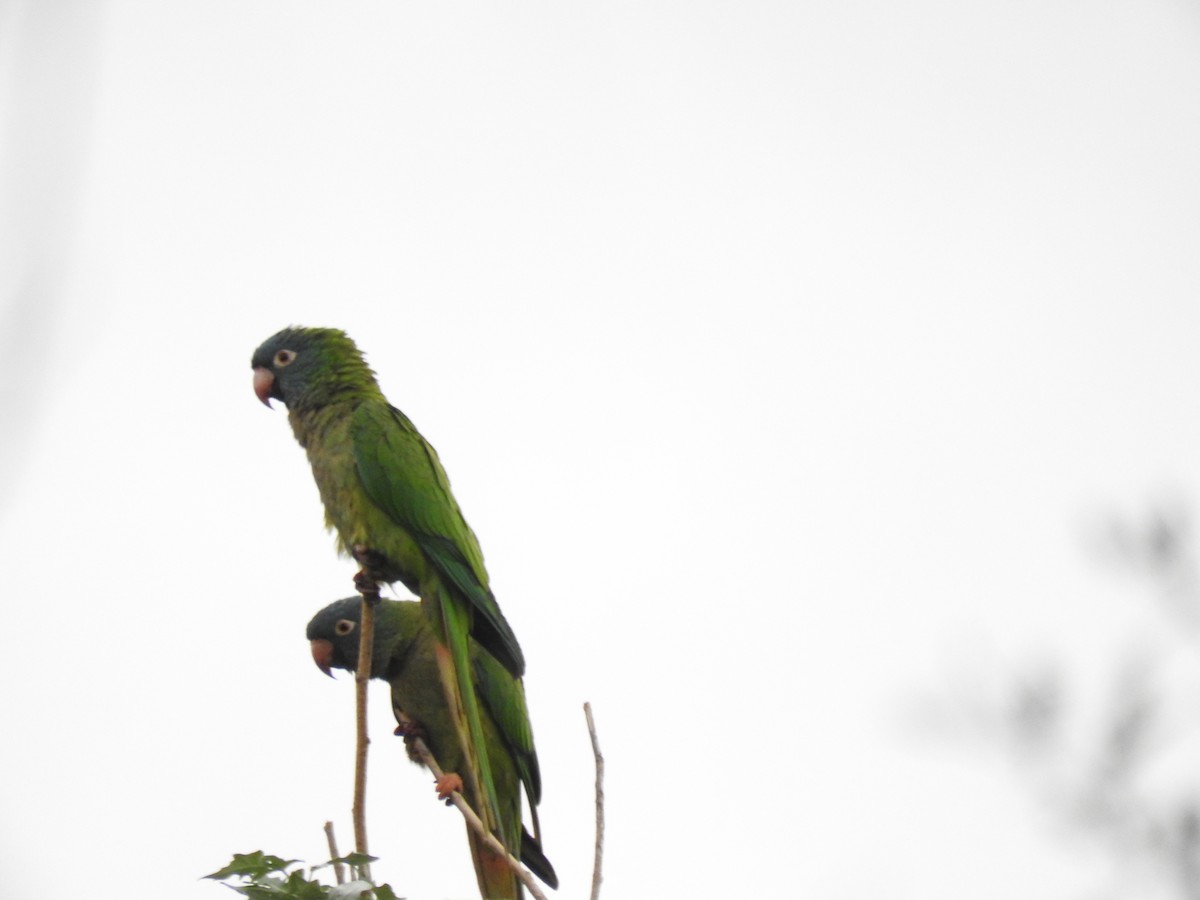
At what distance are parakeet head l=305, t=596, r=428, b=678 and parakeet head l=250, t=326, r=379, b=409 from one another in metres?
1.07

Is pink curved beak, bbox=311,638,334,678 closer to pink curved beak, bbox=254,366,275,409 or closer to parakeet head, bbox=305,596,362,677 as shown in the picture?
parakeet head, bbox=305,596,362,677

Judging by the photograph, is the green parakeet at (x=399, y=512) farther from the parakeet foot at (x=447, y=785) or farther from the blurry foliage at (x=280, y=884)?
the blurry foliage at (x=280, y=884)

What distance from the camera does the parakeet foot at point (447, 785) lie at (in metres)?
4.13

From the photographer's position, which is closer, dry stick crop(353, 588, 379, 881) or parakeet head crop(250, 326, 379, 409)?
dry stick crop(353, 588, 379, 881)

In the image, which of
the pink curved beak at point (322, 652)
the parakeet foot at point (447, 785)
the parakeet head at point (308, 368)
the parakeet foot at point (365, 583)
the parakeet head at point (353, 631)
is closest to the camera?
the parakeet foot at point (447, 785)

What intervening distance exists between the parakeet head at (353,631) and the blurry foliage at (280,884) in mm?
2994

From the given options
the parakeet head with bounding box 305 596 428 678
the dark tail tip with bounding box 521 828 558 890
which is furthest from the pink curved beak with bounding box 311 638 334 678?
the dark tail tip with bounding box 521 828 558 890

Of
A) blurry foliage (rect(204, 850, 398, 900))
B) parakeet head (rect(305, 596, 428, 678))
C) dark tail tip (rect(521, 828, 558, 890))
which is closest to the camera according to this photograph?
blurry foliage (rect(204, 850, 398, 900))

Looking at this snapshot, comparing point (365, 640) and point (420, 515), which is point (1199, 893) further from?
point (420, 515)

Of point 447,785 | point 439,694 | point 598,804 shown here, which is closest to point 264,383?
point 439,694

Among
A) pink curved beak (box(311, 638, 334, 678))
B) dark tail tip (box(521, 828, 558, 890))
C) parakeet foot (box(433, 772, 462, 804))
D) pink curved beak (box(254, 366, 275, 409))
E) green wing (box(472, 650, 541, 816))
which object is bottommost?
dark tail tip (box(521, 828, 558, 890))

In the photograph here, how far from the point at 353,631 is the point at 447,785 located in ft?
5.47

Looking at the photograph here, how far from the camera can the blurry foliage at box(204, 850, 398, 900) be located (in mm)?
2615

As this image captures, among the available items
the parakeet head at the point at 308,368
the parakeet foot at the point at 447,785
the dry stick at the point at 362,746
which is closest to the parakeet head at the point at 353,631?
the parakeet head at the point at 308,368
